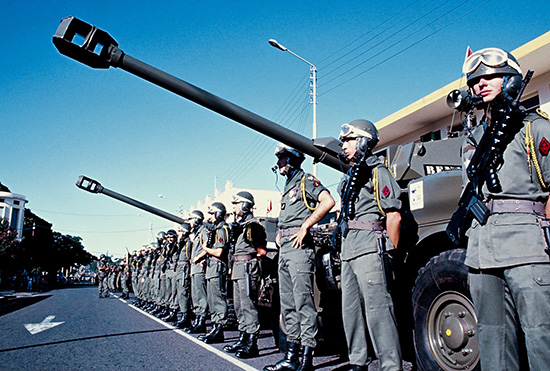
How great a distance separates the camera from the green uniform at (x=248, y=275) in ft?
17.8

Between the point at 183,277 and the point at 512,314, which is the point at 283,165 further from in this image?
the point at 183,277

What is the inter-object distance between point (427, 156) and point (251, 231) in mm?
2530

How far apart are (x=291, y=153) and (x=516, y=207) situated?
308 cm

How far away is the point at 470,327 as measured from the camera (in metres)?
2.97

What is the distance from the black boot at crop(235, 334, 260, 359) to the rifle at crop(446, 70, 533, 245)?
3.43 metres

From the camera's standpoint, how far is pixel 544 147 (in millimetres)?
2148

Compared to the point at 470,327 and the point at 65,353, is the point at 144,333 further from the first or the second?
the point at 470,327

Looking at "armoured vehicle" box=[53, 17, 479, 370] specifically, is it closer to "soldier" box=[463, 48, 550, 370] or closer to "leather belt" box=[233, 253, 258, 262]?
"soldier" box=[463, 48, 550, 370]

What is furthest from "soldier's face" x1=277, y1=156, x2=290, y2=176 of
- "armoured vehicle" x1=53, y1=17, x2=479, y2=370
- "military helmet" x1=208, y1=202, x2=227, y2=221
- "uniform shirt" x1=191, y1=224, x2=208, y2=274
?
"uniform shirt" x1=191, y1=224, x2=208, y2=274

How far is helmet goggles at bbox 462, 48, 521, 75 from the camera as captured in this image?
2318mm

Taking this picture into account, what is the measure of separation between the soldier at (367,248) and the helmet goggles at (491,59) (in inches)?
50.1

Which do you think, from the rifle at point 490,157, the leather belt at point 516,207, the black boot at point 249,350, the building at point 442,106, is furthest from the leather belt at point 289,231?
the building at point 442,106

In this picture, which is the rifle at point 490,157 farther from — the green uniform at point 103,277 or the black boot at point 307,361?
the green uniform at point 103,277

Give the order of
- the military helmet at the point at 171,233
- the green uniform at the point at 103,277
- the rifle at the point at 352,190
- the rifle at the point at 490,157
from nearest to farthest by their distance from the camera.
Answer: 1. the rifle at the point at 490,157
2. the rifle at the point at 352,190
3. the military helmet at the point at 171,233
4. the green uniform at the point at 103,277
